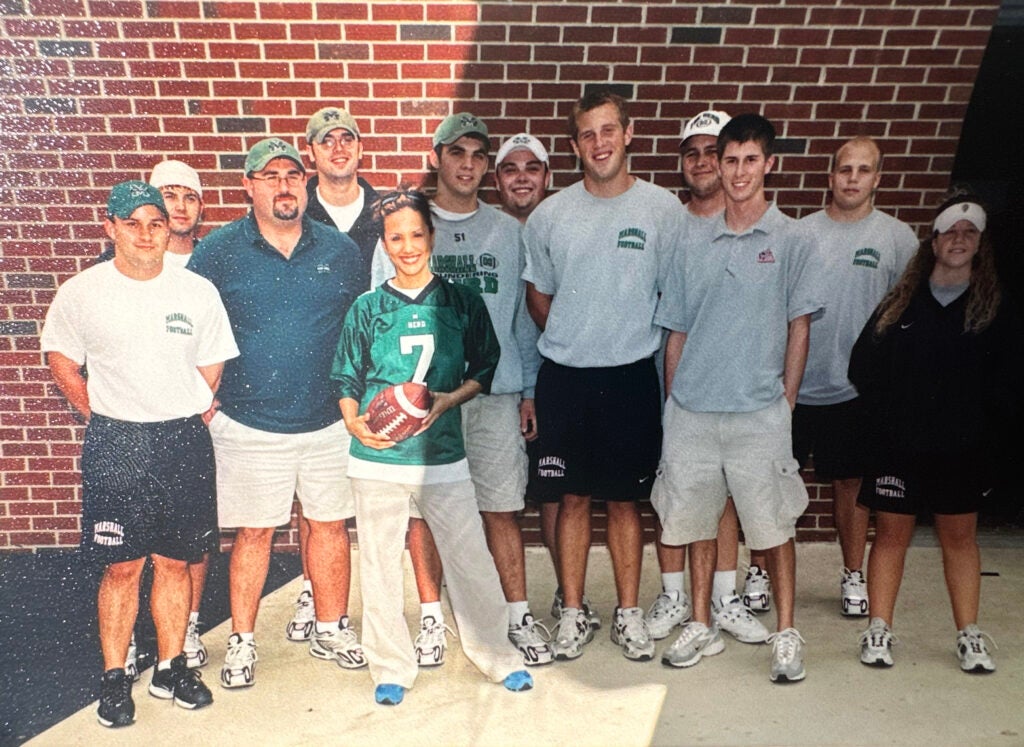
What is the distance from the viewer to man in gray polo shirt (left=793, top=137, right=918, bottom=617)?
3.42 metres

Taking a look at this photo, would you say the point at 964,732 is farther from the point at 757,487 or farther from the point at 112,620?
the point at 112,620

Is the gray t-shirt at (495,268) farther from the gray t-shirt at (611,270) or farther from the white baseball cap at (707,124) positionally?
the white baseball cap at (707,124)

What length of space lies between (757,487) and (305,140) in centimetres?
230

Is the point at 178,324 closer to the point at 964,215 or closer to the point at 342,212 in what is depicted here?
the point at 342,212

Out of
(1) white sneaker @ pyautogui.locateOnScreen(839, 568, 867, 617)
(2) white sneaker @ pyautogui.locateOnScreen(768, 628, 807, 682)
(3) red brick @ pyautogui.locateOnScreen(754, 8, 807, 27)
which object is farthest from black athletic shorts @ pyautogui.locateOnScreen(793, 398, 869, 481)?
(3) red brick @ pyautogui.locateOnScreen(754, 8, 807, 27)

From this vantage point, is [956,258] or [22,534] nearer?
[956,258]

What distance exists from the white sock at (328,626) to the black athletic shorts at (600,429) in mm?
1052

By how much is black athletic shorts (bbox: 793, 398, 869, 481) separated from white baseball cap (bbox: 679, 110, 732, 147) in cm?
127

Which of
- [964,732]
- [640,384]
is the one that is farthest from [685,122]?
[964,732]

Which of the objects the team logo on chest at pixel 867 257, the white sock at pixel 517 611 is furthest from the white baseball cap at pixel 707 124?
the white sock at pixel 517 611

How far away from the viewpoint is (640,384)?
321cm

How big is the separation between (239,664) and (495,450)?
4.31ft

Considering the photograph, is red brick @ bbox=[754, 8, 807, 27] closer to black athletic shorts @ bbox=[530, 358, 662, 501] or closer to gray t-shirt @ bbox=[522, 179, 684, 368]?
→ gray t-shirt @ bbox=[522, 179, 684, 368]

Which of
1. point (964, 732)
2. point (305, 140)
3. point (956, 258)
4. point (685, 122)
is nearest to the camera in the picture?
point (964, 732)
